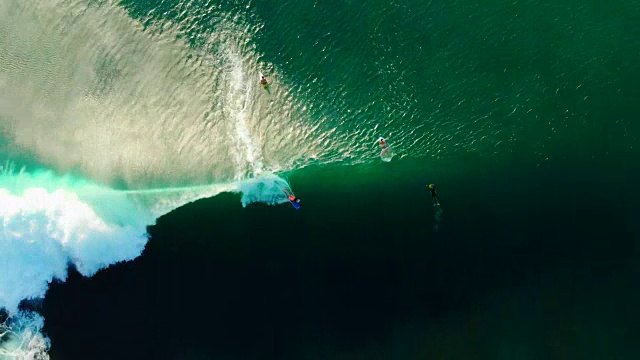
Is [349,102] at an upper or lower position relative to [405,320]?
upper

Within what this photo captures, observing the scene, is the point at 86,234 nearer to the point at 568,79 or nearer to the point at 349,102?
the point at 349,102

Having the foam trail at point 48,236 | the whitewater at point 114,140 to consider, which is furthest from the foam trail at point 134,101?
the foam trail at point 48,236

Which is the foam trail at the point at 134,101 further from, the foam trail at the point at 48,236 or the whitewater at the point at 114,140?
the foam trail at the point at 48,236

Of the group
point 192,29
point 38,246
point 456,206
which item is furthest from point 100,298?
point 456,206

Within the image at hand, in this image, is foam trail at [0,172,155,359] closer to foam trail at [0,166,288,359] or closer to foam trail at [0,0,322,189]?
foam trail at [0,166,288,359]

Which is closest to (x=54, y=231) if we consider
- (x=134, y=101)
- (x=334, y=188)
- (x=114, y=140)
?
(x=114, y=140)

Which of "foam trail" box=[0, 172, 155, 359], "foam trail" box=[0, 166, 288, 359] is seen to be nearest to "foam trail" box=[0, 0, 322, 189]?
"foam trail" box=[0, 166, 288, 359]
